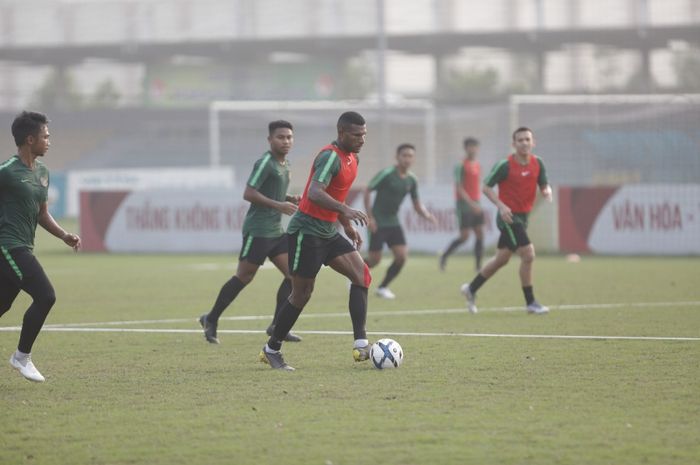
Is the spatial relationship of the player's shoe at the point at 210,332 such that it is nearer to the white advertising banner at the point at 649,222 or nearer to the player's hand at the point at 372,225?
the player's hand at the point at 372,225

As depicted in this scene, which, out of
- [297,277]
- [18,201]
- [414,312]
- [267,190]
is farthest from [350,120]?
[414,312]

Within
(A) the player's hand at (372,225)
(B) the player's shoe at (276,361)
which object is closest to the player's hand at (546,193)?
(A) the player's hand at (372,225)

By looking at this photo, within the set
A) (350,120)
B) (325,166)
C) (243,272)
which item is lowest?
(243,272)

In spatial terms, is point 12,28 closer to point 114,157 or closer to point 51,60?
point 51,60

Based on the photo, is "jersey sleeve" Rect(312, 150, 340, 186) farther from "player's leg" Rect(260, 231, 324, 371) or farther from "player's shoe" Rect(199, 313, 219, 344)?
"player's shoe" Rect(199, 313, 219, 344)

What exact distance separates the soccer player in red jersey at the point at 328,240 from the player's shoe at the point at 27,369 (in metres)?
1.94

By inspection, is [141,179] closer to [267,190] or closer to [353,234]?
[267,190]

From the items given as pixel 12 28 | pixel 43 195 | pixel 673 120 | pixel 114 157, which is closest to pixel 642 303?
pixel 43 195

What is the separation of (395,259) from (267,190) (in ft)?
19.6

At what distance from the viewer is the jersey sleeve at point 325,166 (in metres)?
10.3

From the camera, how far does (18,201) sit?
10031mm

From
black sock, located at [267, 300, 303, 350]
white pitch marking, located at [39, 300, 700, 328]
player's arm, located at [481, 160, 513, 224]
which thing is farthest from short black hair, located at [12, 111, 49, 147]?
player's arm, located at [481, 160, 513, 224]

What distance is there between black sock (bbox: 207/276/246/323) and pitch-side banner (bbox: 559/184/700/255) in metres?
Answer: 15.2

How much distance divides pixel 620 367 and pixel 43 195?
198 inches
